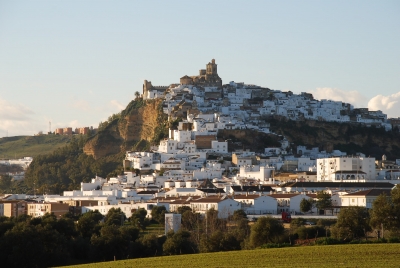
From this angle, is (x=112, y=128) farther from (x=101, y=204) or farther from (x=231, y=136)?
(x=101, y=204)

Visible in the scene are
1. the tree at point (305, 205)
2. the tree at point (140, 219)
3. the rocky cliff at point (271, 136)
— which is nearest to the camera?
the tree at point (140, 219)

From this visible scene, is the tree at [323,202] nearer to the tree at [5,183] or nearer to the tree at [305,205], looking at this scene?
the tree at [305,205]

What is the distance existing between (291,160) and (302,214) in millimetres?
29549

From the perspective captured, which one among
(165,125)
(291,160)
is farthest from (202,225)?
(165,125)

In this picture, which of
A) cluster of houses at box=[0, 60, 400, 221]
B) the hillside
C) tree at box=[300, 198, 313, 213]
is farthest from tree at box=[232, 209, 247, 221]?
the hillside

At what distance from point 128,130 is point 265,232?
66.3 metres

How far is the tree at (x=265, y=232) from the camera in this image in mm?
51600

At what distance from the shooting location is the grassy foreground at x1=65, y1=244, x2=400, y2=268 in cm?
3622

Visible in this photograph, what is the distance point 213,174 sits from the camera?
308 ft

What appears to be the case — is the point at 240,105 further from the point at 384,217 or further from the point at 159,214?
the point at 384,217

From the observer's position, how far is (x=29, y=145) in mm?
160500

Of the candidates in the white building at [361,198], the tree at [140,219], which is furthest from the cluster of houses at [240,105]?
the tree at [140,219]

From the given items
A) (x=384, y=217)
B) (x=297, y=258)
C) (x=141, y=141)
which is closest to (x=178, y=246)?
(x=384, y=217)

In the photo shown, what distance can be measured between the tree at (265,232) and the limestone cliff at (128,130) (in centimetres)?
5889
